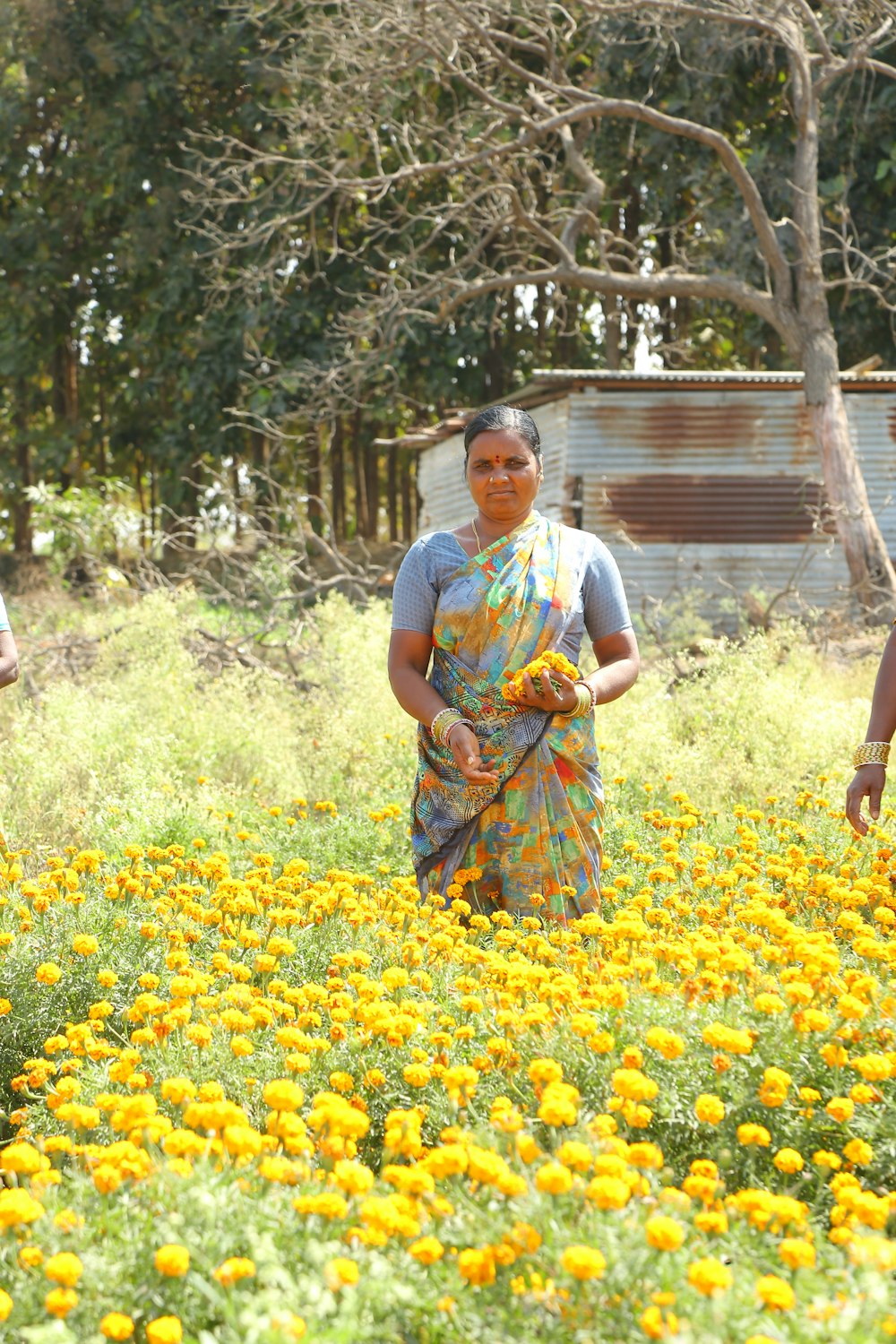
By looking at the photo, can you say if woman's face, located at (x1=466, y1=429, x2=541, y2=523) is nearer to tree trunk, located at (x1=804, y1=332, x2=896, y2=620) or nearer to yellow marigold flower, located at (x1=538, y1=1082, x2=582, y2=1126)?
yellow marigold flower, located at (x1=538, y1=1082, x2=582, y2=1126)

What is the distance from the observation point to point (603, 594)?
4.04 metres

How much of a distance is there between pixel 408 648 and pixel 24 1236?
2.20 m

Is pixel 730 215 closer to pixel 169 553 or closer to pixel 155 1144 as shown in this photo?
pixel 169 553

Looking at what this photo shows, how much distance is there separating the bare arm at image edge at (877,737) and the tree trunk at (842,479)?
10.2 metres

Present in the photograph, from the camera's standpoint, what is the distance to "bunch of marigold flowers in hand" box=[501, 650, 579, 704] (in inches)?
146

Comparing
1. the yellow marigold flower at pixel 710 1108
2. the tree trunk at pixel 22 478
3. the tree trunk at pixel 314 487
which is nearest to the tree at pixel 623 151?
the tree trunk at pixel 314 487

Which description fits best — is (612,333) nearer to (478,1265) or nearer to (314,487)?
(314,487)

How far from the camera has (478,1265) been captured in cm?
186

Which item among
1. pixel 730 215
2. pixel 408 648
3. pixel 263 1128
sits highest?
pixel 730 215

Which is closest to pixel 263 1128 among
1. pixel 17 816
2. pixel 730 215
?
pixel 17 816

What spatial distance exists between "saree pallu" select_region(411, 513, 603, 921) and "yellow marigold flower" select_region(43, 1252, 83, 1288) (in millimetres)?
2154

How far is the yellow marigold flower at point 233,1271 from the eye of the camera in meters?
1.83

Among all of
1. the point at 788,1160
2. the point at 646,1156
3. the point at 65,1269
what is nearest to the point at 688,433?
the point at 788,1160

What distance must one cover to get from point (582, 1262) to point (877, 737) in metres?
2.32
